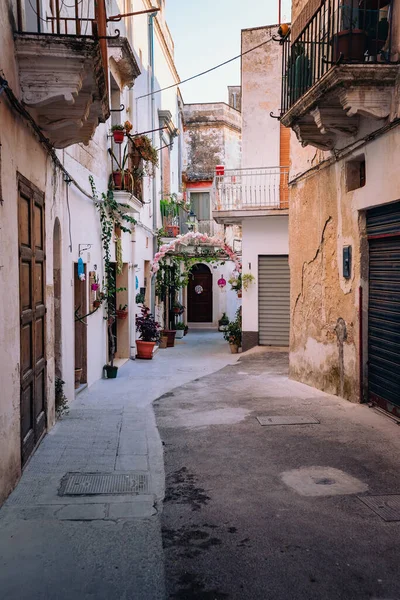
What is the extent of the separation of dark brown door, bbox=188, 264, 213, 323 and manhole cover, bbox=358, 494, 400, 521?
2332 centimetres

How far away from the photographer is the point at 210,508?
475cm

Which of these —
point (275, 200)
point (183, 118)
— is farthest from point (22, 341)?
point (183, 118)

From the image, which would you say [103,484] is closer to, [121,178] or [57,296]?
[57,296]

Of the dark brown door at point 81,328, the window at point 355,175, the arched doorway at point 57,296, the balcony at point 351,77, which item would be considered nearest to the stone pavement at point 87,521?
the arched doorway at point 57,296

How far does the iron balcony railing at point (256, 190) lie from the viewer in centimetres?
1596

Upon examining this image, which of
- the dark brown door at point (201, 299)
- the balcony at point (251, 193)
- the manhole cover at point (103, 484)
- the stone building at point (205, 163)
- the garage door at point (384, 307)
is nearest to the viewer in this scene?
the manhole cover at point (103, 484)

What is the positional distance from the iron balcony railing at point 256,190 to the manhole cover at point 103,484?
11.3 metres

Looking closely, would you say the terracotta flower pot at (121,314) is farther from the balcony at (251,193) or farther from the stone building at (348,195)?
the stone building at (348,195)

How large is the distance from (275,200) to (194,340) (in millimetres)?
6741

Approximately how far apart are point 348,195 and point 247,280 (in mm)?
7777

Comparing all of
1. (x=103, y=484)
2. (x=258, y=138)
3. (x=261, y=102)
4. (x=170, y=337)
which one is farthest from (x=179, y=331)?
(x=103, y=484)

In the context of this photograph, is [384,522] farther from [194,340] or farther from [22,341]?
[194,340]

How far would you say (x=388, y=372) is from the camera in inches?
298

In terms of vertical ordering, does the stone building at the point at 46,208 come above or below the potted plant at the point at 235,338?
above
